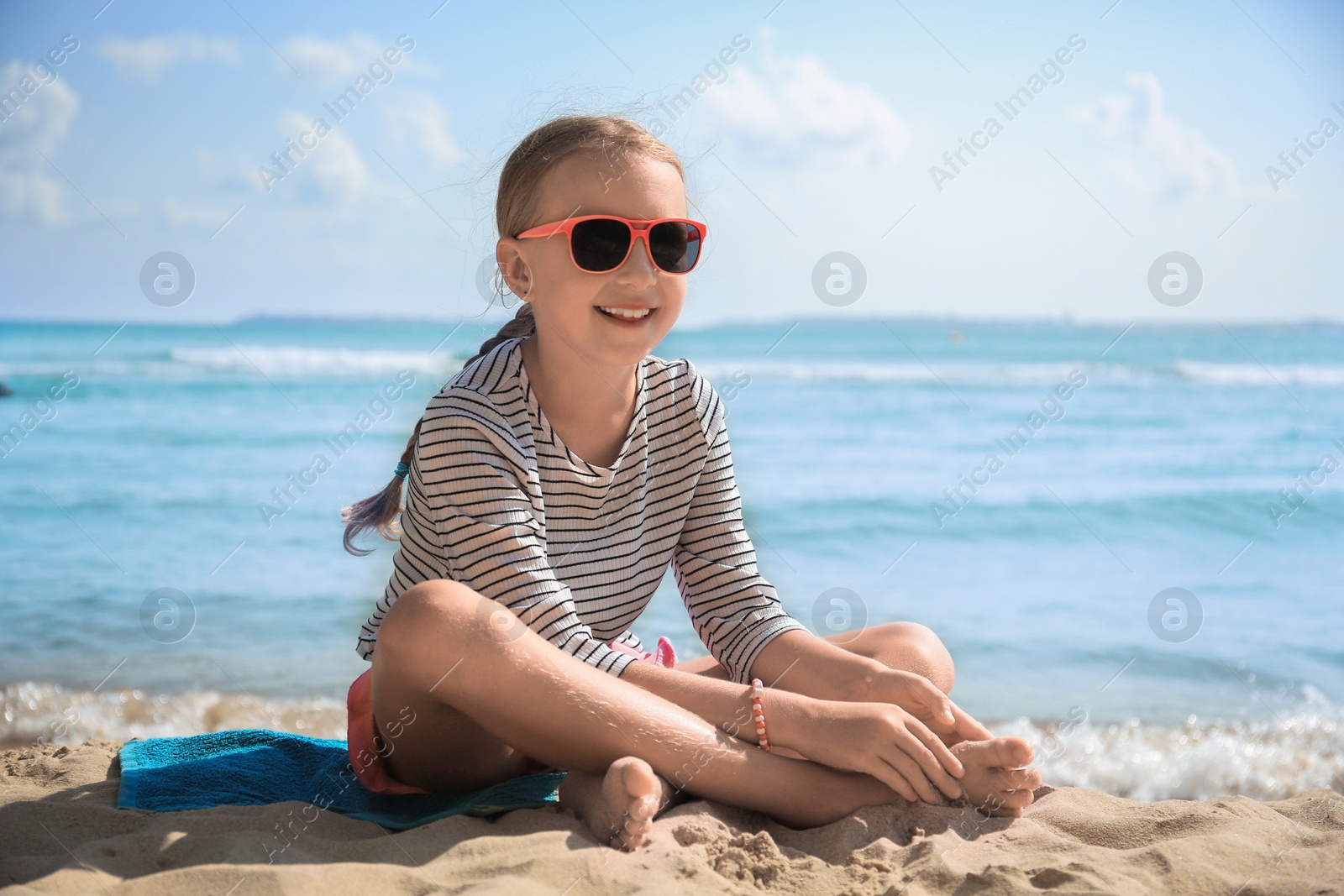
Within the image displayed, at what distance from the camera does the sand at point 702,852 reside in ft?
5.63

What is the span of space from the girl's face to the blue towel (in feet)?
3.32

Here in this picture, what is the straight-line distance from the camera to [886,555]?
22.0ft

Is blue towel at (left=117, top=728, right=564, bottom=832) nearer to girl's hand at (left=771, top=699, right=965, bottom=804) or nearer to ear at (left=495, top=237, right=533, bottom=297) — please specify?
girl's hand at (left=771, top=699, right=965, bottom=804)

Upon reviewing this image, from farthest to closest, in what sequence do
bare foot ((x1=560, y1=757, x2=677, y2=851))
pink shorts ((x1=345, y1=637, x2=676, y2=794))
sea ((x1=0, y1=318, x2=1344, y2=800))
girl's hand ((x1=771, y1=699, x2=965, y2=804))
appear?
1. sea ((x1=0, y1=318, x2=1344, y2=800))
2. pink shorts ((x1=345, y1=637, x2=676, y2=794))
3. girl's hand ((x1=771, y1=699, x2=965, y2=804))
4. bare foot ((x1=560, y1=757, x2=677, y2=851))

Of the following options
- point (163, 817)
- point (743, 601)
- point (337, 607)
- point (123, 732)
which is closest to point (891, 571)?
point (337, 607)

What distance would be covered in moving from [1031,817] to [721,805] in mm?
672

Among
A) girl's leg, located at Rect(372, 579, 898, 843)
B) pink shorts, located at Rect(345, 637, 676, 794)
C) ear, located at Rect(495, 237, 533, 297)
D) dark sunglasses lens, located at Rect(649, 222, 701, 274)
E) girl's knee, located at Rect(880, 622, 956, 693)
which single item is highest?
dark sunglasses lens, located at Rect(649, 222, 701, 274)

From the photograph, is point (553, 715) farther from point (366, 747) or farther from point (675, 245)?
point (675, 245)

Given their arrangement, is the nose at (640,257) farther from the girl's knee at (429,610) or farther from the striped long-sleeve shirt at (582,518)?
the girl's knee at (429,610)

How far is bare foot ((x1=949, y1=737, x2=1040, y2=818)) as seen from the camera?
2068mm

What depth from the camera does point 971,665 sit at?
14.9ft

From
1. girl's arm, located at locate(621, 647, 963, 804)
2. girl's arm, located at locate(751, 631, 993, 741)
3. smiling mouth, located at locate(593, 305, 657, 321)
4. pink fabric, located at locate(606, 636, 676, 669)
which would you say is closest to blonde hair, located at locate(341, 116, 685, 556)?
smiling mouth, located at locate(593, 305, 657, 321)

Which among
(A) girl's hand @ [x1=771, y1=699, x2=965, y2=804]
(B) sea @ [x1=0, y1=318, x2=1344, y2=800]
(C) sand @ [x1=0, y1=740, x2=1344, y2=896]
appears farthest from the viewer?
(B) sea @ [x1=0, y1=318, x2=1344, y2=800]

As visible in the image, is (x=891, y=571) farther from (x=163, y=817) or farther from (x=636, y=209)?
(x=163, y=817)
